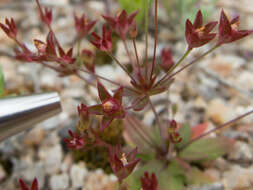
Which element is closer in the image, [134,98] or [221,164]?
[134,98]

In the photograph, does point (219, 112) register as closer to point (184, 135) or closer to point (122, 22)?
point (184, 135)

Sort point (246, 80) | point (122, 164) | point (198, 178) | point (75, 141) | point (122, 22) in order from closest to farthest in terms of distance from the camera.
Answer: point (122, 164) < point (75, 141) < point (122, 22) < point (198, 178) < point (246, 80)

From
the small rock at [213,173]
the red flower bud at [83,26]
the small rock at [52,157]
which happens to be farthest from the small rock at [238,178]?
the red flower bud at [83,26]

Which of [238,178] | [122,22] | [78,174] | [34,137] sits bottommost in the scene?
[238,178]

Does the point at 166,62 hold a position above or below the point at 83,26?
below

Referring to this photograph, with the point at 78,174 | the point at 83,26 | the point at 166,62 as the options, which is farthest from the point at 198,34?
the point at 78,174

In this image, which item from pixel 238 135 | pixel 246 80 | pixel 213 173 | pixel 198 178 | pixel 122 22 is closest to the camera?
pixel 122 22
